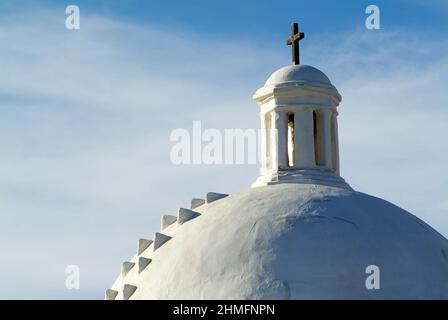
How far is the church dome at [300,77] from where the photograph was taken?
2766 cm

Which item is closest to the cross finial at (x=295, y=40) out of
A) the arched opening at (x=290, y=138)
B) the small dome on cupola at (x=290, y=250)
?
the arched opening at (x=290, y=138)

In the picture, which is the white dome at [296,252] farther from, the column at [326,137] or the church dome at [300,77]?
the church dome at [300,77]

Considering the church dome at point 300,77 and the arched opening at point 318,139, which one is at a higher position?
the church dome at point 300,77

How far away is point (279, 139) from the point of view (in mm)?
27750

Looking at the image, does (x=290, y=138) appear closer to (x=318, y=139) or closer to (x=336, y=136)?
(x=318, y=139)

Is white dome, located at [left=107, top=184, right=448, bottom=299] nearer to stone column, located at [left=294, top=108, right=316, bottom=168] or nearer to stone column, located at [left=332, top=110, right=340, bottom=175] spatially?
stone column, located at [left=294, top=108, right=316, bottom=168]

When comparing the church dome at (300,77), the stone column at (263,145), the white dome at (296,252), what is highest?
the church dome at (300,77)

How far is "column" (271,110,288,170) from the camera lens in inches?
1087

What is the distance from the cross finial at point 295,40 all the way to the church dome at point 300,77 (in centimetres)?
75

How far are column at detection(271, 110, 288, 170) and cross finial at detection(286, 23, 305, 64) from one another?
1.66 m

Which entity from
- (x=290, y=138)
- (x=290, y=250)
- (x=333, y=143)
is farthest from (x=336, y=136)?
(x=290, y=250)
